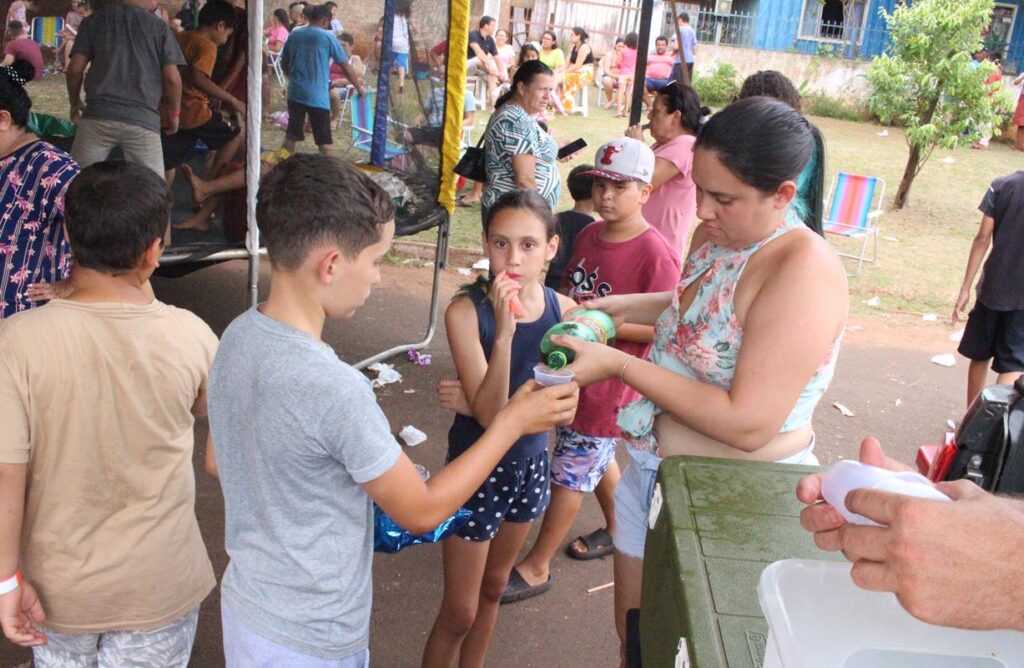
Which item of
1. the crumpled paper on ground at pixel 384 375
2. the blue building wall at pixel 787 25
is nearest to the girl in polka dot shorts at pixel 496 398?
the crumpled paper on ground at pixel 384 375

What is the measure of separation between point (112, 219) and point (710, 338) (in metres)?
1.47

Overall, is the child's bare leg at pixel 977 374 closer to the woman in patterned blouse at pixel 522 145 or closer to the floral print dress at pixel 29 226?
the woman in patterned blouse at pixel 522 145

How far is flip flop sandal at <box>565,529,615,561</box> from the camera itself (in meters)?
3.81

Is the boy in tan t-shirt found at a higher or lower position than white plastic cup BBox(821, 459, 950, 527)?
lower

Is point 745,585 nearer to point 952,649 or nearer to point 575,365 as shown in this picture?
point 952,649

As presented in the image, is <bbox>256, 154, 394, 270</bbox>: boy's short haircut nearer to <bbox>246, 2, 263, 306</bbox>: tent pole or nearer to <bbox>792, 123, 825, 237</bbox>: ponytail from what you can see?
<bbox>792, 123, 825, 237</bbox>: ponytail

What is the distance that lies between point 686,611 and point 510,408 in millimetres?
671

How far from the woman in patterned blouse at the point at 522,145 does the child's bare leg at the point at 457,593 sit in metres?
2.82

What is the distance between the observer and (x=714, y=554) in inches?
59.1

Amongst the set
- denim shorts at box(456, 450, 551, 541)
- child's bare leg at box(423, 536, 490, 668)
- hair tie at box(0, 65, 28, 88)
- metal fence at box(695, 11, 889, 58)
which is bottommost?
child's bare leg at box(423, 536, 490, 668)

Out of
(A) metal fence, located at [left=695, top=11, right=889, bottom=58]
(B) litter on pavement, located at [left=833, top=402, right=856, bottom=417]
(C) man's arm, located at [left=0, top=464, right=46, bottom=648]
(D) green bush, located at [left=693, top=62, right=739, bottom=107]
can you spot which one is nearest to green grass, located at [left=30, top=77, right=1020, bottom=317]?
(D) green bush, located at [left=693, top=62, right=739, bottom=107]

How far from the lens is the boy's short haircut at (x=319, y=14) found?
216 inches

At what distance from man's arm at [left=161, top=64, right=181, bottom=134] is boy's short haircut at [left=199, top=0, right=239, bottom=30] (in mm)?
484

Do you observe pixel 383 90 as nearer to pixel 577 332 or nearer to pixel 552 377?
pixel 577 332
